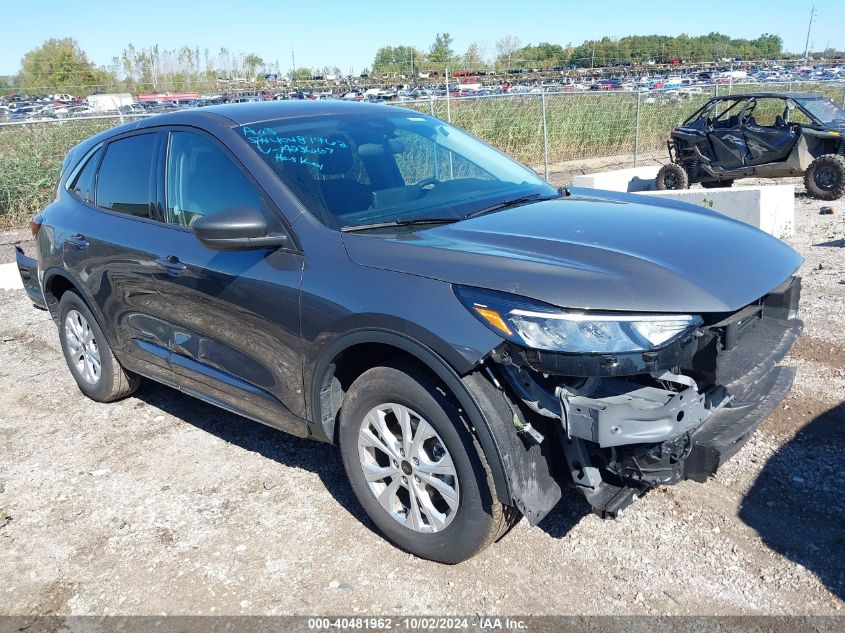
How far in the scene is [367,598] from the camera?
9.63 feet

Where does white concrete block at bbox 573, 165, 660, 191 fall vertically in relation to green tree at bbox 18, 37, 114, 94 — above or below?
below

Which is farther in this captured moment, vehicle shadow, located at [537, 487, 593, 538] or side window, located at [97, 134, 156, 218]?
side window, located at [97, 134, 156, 218]

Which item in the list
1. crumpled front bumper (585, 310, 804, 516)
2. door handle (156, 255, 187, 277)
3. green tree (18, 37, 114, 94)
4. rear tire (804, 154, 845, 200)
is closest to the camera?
crumpled front bumper (585, 310, 804, 516)

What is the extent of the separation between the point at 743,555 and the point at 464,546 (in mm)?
1141

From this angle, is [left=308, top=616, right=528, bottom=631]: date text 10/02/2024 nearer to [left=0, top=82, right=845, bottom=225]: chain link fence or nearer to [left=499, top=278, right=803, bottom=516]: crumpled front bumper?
[left=499, top=278, right=803, bottom=516]: crumpled front bumper

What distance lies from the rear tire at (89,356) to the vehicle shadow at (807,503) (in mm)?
3799

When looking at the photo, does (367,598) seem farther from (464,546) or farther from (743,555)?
(743,555)

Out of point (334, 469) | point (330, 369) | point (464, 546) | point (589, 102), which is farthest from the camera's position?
point (589, 102)

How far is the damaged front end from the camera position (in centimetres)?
249

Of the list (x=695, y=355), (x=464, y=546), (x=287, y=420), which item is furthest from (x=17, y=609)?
(x=695, y=355)

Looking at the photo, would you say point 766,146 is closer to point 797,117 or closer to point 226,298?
point 797,117

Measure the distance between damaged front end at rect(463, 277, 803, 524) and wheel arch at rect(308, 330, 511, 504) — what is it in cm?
6

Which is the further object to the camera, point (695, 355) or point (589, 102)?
point (589, 102)

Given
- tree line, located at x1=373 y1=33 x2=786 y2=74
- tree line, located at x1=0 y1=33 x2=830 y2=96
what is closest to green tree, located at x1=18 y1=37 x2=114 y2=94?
tree line, located at x1=0 y1=33 x2=830 y2=96
